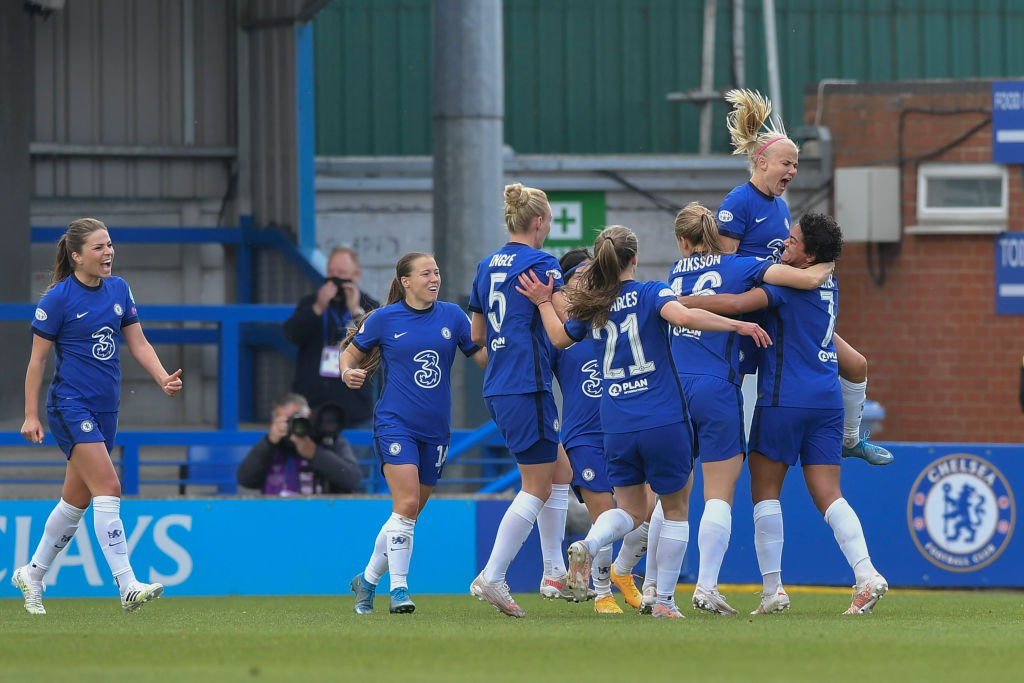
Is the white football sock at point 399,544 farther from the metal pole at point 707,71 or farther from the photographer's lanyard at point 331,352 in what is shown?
the metal pole at point 707,71

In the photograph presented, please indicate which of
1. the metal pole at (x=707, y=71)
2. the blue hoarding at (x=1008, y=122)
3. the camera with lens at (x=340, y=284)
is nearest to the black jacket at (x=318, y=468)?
the camera with lens at (x=340, y=284)

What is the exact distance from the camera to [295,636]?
6.86m

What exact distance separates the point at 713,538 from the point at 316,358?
5.95m

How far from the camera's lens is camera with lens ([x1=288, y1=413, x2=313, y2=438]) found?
11.0 m

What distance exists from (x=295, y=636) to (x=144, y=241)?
11233mm

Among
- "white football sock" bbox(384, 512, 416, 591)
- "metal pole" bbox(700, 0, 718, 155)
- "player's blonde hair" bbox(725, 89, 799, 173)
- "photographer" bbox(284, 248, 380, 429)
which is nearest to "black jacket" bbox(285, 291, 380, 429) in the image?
"photographer" bbox(284, 248, 380, 429)

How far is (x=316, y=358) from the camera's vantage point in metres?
12.8

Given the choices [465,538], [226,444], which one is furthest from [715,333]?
[226,444]

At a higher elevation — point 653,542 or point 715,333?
point 715,333

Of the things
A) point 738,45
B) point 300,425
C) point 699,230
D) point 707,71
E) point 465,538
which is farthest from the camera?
point 738,45

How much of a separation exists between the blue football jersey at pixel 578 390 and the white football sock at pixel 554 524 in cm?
30

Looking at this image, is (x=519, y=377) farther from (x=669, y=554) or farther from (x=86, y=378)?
(x=86, y=378)

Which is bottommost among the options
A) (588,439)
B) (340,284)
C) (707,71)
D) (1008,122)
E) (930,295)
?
(588,439)

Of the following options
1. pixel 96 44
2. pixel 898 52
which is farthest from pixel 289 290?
pixel 898 52
